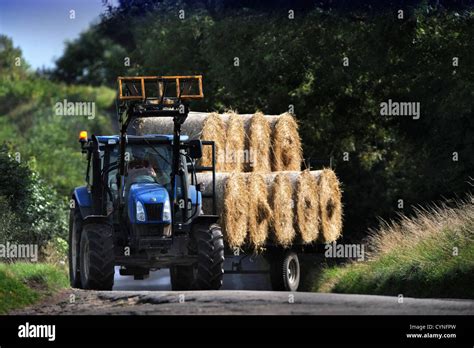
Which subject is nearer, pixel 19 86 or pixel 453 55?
pixel 453 55

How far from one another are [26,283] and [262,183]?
4.80 meters

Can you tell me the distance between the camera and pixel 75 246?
21172 millimetres

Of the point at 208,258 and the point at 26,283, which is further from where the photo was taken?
the point at 26,283

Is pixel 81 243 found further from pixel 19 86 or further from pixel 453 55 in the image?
pixel 19 86

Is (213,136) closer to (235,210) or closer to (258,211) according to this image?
(258,211)

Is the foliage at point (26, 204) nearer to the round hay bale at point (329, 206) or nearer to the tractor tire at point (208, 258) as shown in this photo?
the round hay bale at point (329, 206)

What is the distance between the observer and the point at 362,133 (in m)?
33.3

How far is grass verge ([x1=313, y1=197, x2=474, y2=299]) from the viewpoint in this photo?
20609 millimetres

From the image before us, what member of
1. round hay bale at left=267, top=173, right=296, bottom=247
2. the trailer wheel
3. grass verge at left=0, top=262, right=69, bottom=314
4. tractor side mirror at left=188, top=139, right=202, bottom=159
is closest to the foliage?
grass verge at left=0, top=262, right=69, bottom=314

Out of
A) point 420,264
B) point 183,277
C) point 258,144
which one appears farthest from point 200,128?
point 420,264

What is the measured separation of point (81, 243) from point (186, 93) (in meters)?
2.73

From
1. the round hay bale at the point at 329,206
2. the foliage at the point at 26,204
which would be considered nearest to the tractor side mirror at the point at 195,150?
the round hay bale at the point at 329,206

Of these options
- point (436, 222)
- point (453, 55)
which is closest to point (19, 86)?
point (453, 55)

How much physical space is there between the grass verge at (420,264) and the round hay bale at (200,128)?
3.39 metres
